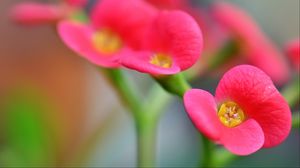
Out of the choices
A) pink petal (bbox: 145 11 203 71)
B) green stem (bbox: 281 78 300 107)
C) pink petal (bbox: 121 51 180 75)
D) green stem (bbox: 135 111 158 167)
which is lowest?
green stem (bbox: 135 111 158 167)

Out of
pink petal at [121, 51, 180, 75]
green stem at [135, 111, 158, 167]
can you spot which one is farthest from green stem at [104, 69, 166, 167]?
pink petal at [121, 51, 180, 75]

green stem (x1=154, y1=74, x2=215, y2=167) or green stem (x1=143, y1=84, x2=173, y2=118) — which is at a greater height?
green stem (x1=154, y1=74, x2=215, y2=167)

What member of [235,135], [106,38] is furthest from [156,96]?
[235,135]

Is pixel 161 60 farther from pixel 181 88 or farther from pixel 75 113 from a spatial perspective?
pixel 75 113

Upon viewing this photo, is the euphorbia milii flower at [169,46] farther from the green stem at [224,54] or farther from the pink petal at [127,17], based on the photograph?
the green stem at [224,54]

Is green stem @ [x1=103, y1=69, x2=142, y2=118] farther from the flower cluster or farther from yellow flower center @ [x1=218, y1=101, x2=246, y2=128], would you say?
yellow flower center @ [x1=218, y1=101, x2=246, y2=128]

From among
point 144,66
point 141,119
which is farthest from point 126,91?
point 144,66
